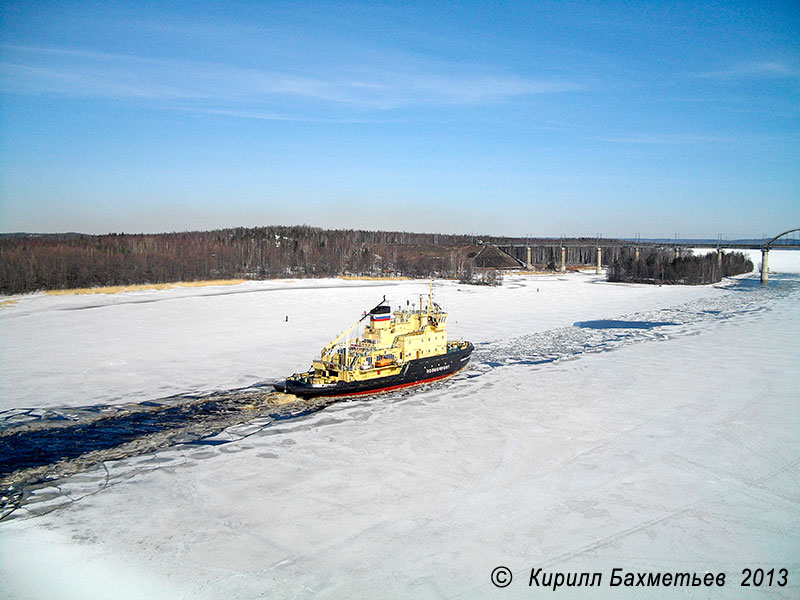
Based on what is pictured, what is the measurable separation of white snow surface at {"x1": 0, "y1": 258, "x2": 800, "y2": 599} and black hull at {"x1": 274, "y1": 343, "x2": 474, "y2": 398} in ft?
2.68

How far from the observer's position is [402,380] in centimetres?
2778

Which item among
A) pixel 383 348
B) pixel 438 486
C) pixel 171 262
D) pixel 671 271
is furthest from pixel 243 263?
Result: pixel 438 486

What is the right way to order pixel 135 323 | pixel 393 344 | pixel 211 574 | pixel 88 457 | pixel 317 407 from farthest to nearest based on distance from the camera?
pixel 135 323, pixel 393 344, pixel 317 407, pixel 88 457, pixel 211 574

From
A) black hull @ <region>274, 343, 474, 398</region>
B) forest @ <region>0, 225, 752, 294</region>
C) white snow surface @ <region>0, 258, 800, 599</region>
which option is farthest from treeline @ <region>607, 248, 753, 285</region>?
black hull @ <region>274, 343, 474, 398</region>

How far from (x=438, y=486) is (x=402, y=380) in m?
11.6

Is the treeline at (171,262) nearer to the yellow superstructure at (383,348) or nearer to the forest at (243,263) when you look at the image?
the forest at (243,263)

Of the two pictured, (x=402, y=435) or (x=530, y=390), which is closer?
(x=402, y=435)

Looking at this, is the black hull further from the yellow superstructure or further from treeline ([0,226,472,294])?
treeline ([0,226,472,294])

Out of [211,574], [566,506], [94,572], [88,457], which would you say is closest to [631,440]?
[566,506]

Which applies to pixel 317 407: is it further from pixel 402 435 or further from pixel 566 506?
pixel 566 506

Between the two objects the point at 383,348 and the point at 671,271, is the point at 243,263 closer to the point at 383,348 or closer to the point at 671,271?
the point at 671,271

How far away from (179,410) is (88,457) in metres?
5.09

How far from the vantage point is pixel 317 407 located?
2486 centimetres

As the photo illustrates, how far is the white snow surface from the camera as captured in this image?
1212cm
